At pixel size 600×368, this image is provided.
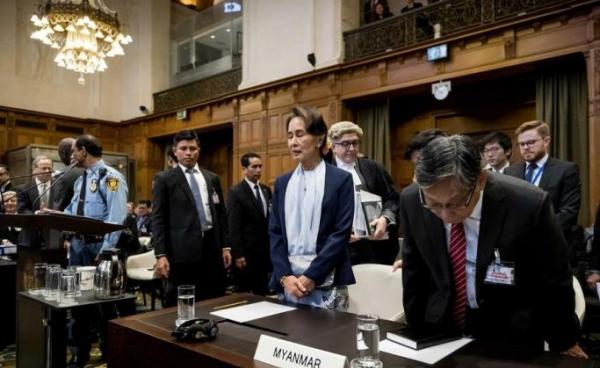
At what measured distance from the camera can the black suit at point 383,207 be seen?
249 cm

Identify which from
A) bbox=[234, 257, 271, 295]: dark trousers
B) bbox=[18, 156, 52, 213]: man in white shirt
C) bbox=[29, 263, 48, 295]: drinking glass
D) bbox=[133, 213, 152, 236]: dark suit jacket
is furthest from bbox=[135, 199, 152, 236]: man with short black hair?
bbox=[29, 263, 48, 295]: drinking glass

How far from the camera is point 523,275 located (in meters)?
1.13

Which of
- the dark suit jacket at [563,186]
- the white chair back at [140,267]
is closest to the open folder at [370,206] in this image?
the dark suit jacket at [563,186]

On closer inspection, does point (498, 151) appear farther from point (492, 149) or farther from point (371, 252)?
point (371, 252)

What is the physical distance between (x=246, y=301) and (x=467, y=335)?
0.79 meters

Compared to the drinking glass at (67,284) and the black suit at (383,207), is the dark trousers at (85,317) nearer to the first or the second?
the drinking glass at (67,284)

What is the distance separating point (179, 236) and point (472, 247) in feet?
6.53

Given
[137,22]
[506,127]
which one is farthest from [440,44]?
[137,22]

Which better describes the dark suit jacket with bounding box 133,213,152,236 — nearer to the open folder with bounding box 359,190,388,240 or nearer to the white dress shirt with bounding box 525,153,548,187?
the open folder with bounding box 359,190,388,240

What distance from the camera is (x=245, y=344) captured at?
1186mm

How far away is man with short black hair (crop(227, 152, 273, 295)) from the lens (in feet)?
12.3

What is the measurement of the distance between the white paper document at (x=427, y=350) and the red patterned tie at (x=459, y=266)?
0.31 ft

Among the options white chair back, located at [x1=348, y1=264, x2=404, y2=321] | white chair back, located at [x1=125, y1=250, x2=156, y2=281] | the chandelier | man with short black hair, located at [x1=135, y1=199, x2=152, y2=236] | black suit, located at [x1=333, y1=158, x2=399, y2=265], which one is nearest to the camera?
white chair back, located at [x1=348, y1=264, x2=404, y2=321]

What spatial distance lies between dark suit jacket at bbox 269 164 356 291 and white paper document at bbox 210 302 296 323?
20 cm
